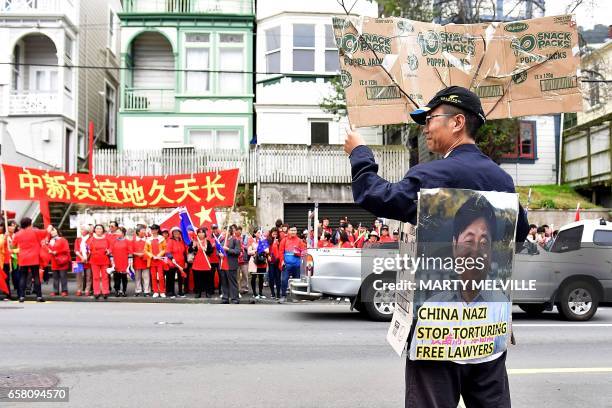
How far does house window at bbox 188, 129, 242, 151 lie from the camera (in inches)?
1003

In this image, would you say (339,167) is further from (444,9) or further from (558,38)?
(558,38)

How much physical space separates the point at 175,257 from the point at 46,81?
1466 centimetres

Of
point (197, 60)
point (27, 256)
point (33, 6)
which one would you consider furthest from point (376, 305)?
point (33, 6)

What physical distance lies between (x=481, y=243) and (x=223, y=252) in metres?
12.5

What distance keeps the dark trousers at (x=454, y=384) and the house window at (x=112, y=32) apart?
31.9m

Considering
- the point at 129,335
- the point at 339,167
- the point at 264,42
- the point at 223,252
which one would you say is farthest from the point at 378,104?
the point at 264,42

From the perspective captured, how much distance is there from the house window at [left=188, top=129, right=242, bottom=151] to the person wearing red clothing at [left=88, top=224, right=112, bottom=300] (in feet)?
34.3

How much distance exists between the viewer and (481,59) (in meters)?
7.81

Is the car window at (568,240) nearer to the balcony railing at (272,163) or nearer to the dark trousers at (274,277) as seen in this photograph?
the dark trousers at (274,277)

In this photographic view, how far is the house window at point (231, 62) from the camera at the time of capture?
25.6m

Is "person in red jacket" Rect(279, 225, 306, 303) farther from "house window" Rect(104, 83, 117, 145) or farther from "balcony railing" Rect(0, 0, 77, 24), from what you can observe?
"house window" Rect(104, 83, 117, 145)

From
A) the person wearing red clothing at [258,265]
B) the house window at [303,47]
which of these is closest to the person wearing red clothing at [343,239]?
the person wearing red clothing at [258,265]

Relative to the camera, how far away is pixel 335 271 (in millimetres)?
11617

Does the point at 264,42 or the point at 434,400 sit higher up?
the point at 264,42
